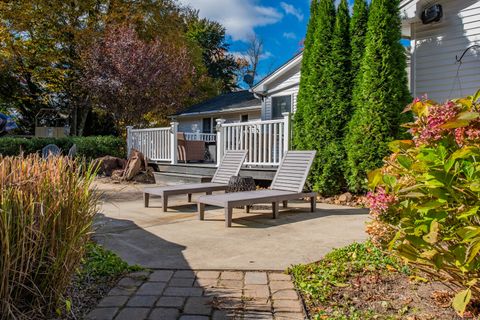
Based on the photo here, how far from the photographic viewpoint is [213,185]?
261 inches

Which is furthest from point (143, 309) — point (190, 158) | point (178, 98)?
point (178, 98)

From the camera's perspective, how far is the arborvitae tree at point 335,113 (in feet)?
24.2

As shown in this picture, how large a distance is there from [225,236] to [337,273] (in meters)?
1.72

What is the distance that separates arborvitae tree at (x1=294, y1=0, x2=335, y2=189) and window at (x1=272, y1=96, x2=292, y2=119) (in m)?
4.24

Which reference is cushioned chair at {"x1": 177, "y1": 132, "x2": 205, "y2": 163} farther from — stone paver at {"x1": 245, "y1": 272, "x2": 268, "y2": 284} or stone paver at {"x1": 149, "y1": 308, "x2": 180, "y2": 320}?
stone paver at {"x1": 149, "y1": 308, "x2": 180, "y2": 320}

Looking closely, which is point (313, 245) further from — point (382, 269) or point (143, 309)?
point (143, 309)

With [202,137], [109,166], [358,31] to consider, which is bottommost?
[109,166]

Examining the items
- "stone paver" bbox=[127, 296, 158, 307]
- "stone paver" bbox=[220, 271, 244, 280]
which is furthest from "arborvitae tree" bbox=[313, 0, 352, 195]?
"stone paver" bbox=[127, 296, 158, 307]

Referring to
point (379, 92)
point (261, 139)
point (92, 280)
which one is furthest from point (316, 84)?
point (92, 280)

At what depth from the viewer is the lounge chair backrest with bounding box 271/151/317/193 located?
598 centimetres

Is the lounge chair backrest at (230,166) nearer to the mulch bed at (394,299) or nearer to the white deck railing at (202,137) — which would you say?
the mulch bed at (394,299)

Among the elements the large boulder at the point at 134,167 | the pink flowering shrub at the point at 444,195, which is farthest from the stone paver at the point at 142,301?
the large boulder at the point at 134,167

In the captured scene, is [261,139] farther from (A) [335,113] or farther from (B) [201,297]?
(B) [201,297]

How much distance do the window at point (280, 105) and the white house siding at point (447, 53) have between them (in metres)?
4.62
